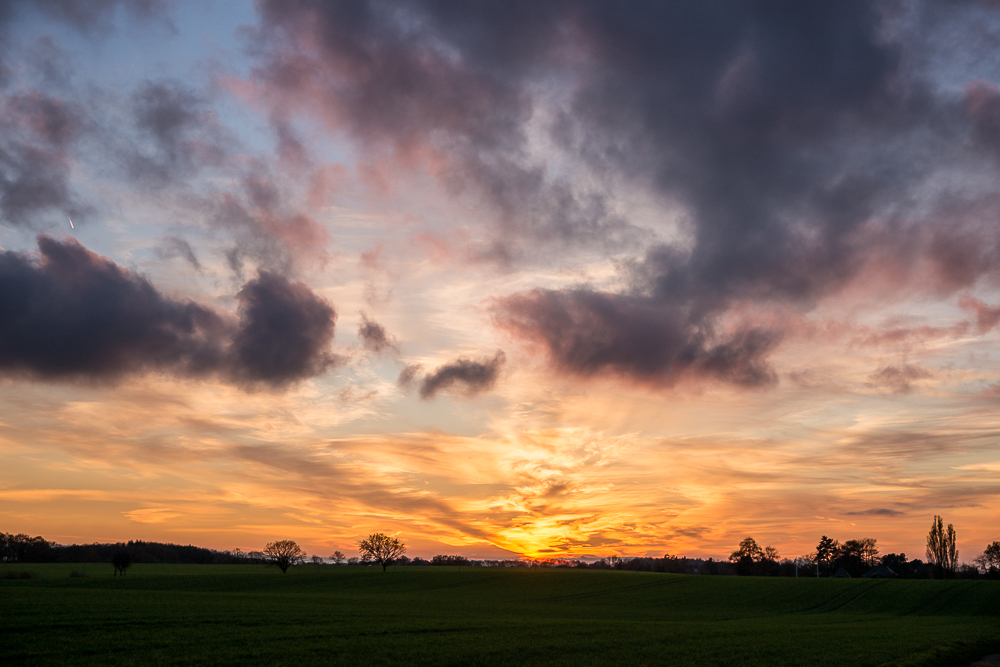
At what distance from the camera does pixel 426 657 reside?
3128 centimetres

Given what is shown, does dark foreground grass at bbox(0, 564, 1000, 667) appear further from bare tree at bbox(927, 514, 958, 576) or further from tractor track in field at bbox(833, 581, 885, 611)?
bare tree at bbox(927, 514, 958, 576)

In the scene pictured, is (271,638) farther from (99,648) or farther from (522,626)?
(522,626)

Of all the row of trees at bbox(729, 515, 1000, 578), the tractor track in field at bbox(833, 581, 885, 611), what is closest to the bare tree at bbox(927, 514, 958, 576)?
the row of trees at bbox(729, 515, 1000, 578)

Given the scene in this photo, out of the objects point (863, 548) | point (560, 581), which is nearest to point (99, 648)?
point (560, 581)

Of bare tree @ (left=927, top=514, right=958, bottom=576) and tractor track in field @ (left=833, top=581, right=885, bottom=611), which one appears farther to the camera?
bare tree @ (left=927, top=514, right=958, bottom=576)

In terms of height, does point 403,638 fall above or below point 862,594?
above

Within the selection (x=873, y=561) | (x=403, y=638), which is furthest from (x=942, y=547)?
(x=403, y=638)

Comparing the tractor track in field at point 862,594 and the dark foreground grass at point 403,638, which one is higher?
the dark foreground grass at point 403,638

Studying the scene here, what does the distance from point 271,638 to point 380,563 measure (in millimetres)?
155772

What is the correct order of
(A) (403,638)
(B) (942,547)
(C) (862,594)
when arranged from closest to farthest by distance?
(A) (403,638), (C) (862,594), (B) (942,547)

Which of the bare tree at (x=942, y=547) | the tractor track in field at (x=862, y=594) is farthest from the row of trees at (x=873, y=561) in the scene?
the tractor track in field at (x=862, y=594)

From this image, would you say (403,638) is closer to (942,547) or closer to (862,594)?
(862,594)

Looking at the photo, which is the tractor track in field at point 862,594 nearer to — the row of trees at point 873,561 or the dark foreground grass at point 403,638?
the dark foreground grass at point 403,638

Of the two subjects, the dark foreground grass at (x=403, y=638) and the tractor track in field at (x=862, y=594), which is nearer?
the dark foreground grass at (x=403, y=638)
